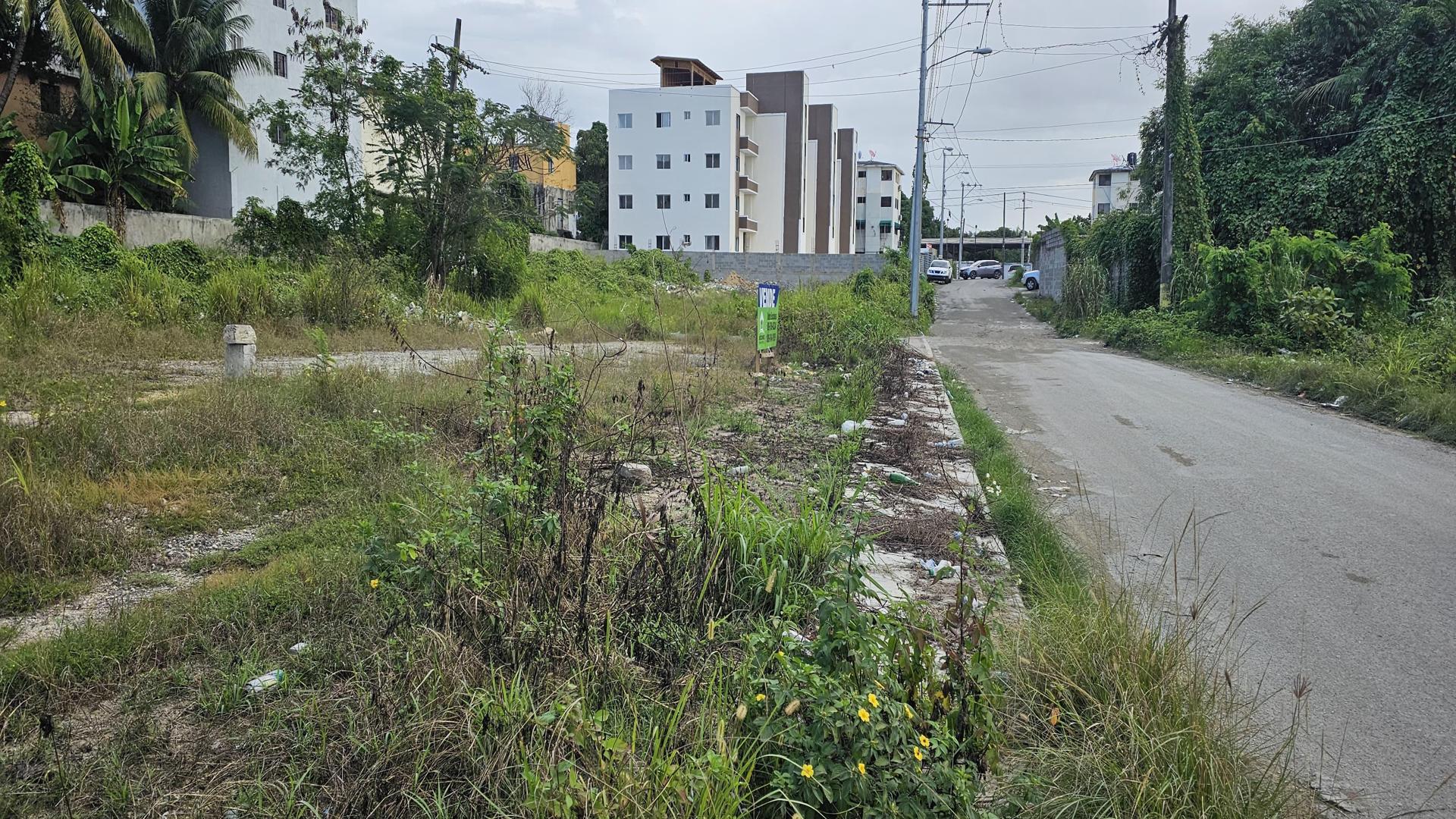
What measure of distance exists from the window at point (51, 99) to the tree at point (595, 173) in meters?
31.9

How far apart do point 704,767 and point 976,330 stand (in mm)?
26443

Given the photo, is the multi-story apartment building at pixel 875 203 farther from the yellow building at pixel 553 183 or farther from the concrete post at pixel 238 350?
the concrete post at pixel 238 350

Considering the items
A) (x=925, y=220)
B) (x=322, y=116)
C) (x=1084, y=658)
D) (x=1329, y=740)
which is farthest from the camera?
(x=925, y=220)

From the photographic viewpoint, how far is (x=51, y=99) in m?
27.7

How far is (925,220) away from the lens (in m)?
108

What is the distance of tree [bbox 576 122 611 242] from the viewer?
5953 cm

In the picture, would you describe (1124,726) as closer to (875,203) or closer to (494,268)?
(494,268)

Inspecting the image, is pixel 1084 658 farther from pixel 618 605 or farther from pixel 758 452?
pixel 758 452

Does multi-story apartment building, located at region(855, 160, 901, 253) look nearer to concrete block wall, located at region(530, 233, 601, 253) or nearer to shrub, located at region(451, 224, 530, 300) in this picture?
concrete block wall, located at region(530, 233, 601, 253)

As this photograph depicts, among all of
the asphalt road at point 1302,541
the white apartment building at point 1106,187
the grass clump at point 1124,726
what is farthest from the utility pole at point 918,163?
the white apartment building at point 1106,187

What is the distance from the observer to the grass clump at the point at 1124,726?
2578 millimetres

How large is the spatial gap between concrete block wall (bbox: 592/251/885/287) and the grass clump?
143ft

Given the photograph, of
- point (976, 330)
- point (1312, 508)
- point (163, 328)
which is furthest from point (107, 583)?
point (976, 330)

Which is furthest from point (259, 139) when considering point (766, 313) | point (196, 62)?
point (766, 313)
